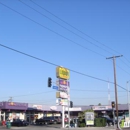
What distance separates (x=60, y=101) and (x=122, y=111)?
46.0 m

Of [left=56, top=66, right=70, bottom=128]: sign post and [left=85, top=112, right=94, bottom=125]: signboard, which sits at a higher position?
[left=56, top=66, right=70, bottom=128]: sign post

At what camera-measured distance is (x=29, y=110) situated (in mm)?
67562

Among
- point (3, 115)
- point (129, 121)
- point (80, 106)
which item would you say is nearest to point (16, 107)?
point (3, 115)

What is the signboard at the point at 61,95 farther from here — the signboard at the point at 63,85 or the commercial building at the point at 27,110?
the commercial building at the point at 27,110

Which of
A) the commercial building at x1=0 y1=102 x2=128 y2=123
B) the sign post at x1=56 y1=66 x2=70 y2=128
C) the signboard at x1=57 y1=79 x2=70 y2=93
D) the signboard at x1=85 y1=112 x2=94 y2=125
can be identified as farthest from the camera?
the commercial building at x1=0 y1=102 x2=128 y2=123

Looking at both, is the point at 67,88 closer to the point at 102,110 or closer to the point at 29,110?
the point at 29,110

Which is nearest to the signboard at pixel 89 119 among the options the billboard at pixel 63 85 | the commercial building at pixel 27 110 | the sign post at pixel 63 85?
the sign post at pixel 63 85

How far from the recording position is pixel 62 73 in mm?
44281

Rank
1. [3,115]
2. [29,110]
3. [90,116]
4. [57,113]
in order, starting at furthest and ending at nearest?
[57,113] < [29,110] < [3,115] < [90,116]

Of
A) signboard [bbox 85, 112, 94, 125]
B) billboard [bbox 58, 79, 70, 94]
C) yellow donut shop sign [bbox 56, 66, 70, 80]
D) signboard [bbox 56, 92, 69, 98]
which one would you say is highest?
yellow donut shop sign [bbox 56, 66, 70, 80]

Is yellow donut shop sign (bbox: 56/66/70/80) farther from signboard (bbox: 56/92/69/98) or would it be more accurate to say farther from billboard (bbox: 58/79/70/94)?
signboard (bbox: 56/92/69/98)

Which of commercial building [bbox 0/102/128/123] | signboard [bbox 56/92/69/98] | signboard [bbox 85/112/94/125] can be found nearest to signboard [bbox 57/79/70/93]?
signboard [bbox 56/92/69/98]

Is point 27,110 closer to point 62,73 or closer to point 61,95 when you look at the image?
point 61,95

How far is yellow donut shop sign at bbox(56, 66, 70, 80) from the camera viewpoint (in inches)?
1710
